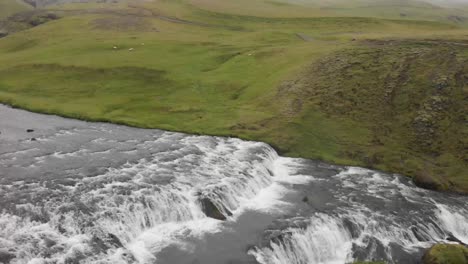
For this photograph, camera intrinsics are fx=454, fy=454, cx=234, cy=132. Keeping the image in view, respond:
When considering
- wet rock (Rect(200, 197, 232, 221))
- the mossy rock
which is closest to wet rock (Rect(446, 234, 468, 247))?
the mossy rock

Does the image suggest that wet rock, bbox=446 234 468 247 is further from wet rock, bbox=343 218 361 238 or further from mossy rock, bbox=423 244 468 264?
wet rock, bbox=343 218 361 238

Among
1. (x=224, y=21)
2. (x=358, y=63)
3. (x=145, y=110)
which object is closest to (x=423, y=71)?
(x=358, y=63)

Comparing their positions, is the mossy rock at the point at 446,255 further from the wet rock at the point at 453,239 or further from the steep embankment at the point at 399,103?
the steep embankment at the point at 399,103

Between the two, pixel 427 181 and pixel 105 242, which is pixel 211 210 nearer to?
pixel 105 242

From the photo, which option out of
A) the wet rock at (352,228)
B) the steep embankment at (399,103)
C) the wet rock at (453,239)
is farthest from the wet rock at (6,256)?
the steep embankment at (399,103)

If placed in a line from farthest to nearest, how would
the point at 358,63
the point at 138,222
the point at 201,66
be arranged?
1. the point at 201,66
2. the point at 358,63
3. the point at 138,222

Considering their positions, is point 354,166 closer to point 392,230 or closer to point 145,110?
point 392,230
